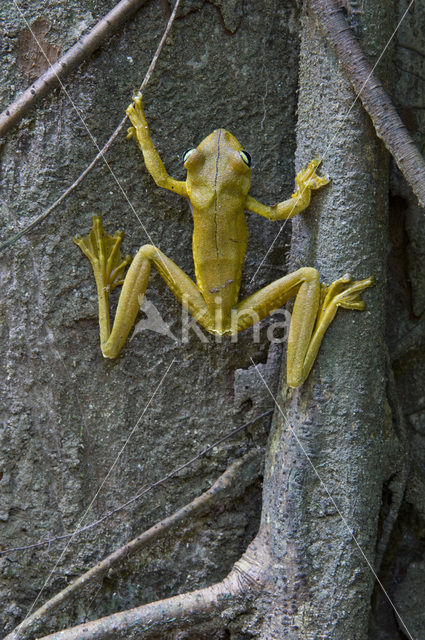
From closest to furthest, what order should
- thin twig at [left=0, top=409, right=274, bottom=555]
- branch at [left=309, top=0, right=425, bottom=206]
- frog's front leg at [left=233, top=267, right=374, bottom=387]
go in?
branch at [left=309, top=0, right=425, bottom=206] → frog's front leg at [left=233, top=267, right=374, bottom=387] → thin twig at [left=0, top=409, right=274, bottom=555]

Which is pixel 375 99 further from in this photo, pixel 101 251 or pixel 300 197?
pixel 101 251

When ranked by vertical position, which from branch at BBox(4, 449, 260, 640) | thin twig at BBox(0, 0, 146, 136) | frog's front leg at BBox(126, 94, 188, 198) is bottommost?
branch at BBox(4, 449, 260, 640)

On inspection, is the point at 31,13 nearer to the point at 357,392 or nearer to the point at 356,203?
the point at 356,203

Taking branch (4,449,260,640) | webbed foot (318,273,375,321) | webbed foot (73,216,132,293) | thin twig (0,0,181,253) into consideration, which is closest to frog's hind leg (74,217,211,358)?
webbed foot (73,216,132,293)

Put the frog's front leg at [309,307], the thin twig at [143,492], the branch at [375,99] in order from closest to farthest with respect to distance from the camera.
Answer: the branch at [375,99] < the frog's front leg at [309,307] < the thin twig at [143,492]

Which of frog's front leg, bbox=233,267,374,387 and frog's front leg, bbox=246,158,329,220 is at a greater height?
frog's front leg, bbox=246,158,329,220

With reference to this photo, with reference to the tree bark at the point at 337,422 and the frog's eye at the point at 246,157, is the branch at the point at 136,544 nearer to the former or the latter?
the tree bark at the point at 337,422

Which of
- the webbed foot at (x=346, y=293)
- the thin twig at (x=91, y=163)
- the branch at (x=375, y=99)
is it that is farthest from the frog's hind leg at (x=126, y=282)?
the branch at (x=375, y=99)

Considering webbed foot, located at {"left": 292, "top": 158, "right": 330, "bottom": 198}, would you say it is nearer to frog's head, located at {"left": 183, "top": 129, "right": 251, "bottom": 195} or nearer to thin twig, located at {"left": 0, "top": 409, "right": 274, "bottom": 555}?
frog's head, located at {"left": 183, "top": 129, "right": 251, "bottom": 195}
